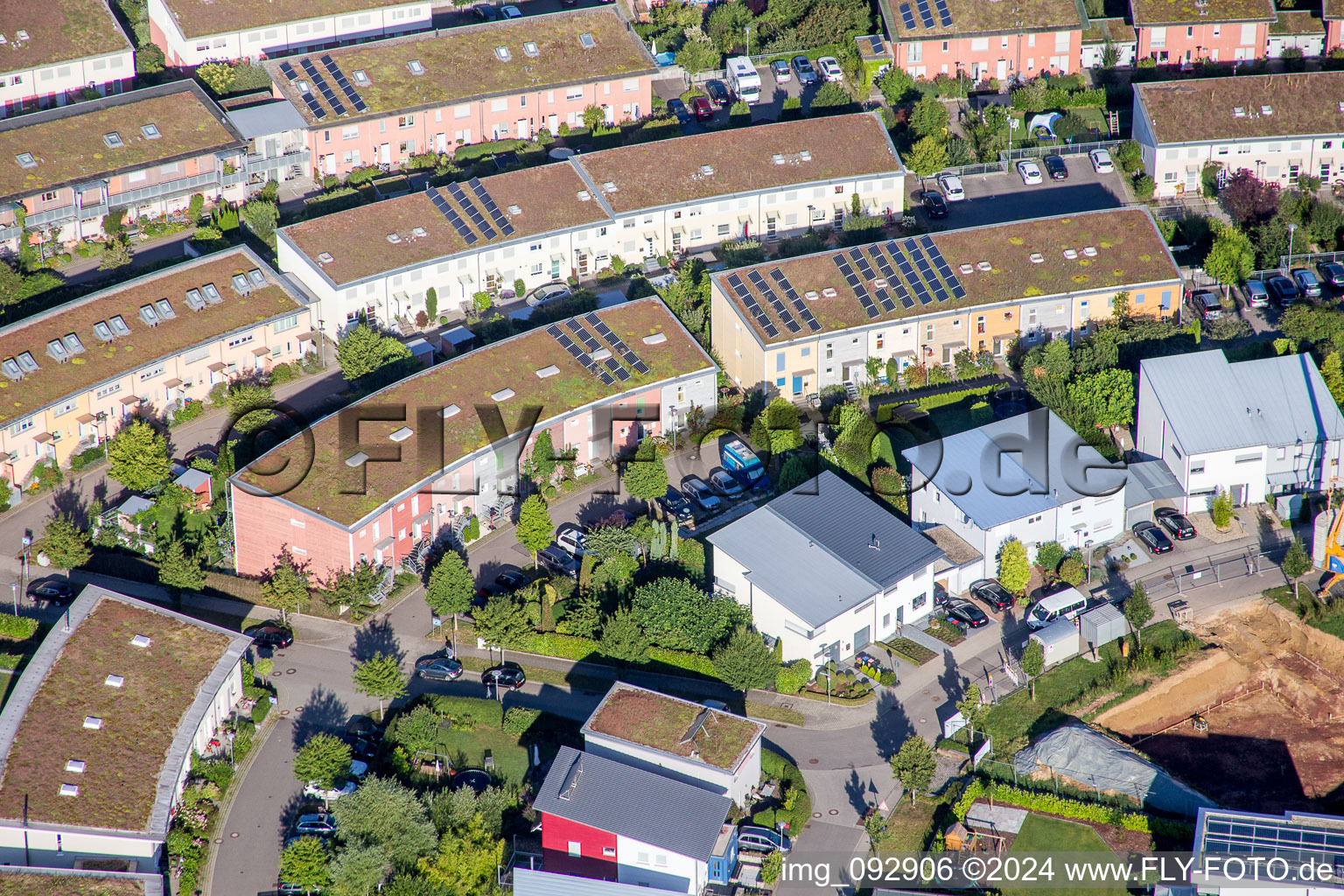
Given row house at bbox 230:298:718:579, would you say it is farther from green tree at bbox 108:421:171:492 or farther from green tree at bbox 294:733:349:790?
green tree at bbox 294:733:349:790

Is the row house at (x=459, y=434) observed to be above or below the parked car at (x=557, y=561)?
above

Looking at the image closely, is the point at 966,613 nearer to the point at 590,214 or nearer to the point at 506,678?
the point at 506,678

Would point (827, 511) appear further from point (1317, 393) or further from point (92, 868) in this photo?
point (92, 868)

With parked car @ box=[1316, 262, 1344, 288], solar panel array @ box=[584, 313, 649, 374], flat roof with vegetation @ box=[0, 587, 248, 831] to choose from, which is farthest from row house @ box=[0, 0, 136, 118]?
parked car @ box=[1316, 262, 1344, 288]

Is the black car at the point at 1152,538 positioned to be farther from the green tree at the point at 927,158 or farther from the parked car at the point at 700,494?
the green tree at the point at 927,158

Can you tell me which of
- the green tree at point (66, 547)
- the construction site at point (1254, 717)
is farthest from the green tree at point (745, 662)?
the green tree at point (66, 547)

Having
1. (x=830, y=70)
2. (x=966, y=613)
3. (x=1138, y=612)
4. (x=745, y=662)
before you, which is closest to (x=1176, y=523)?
(x=1138, y=612)
